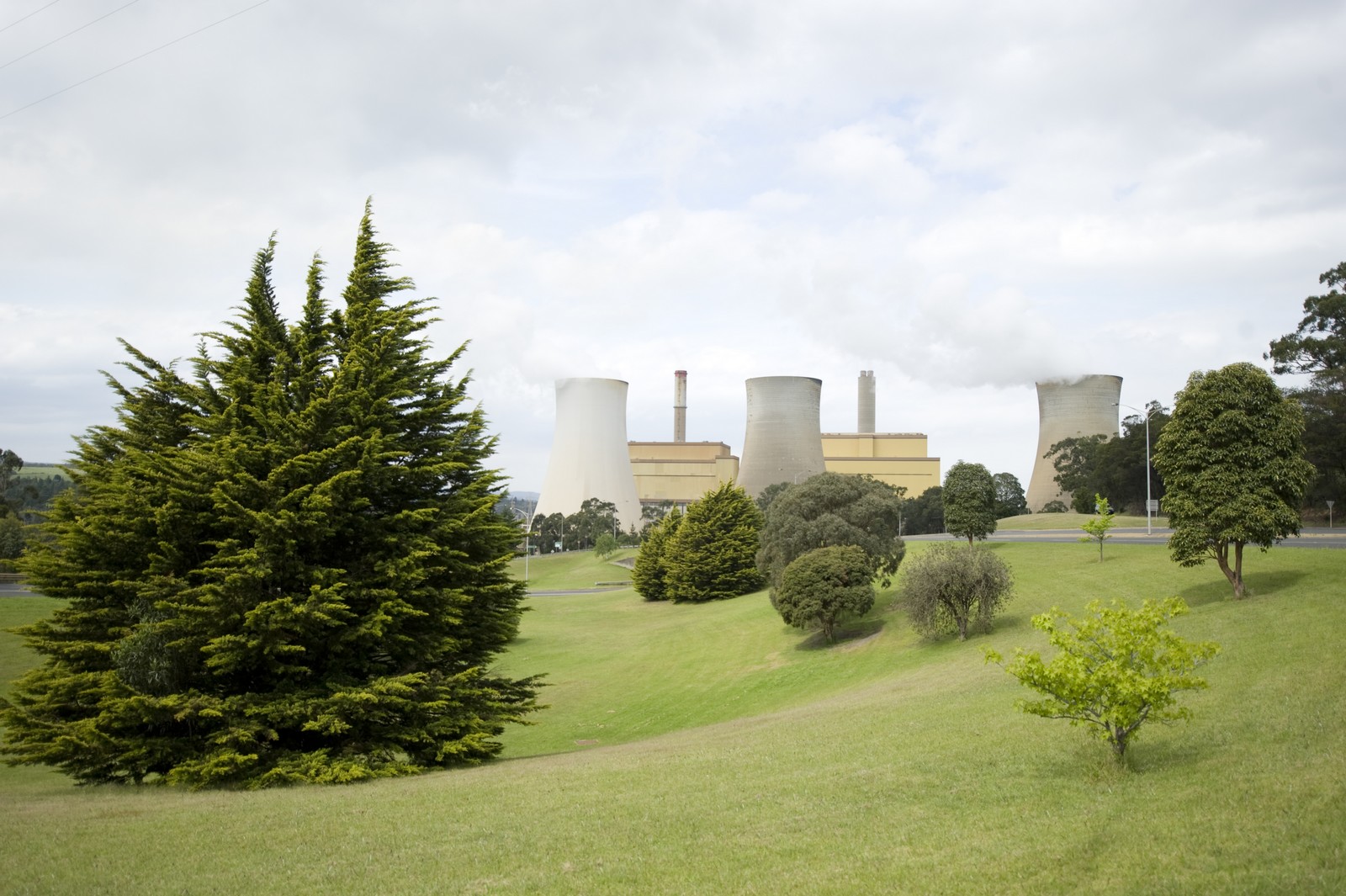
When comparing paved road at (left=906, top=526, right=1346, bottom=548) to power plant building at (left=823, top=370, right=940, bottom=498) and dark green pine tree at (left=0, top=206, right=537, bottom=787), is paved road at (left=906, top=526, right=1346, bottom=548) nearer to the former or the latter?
dark green pine tree at (left=0, top=206, right=537, bottom=787)

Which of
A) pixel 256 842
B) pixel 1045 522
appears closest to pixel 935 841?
pixel 256 842

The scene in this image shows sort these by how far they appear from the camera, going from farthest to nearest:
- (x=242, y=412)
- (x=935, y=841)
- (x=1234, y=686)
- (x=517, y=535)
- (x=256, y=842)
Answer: (x=517, y=535) < (x=242, y=412) < (x=1234, y=686) < (x=256, y=842) < (x=935, y=841)

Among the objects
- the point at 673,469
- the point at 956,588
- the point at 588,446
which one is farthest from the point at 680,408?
the point at 956,588

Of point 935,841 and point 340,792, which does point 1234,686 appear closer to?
point 935,841

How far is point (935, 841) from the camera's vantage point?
6945 mm

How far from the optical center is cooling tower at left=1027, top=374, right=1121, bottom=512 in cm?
5881

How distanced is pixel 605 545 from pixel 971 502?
30336mm

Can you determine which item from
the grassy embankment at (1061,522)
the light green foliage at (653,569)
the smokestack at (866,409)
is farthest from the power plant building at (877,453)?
the light green foliage at (653,569)

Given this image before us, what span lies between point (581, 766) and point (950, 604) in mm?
13841

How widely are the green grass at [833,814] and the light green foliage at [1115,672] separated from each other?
51 cm

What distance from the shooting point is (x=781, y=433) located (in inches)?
2451

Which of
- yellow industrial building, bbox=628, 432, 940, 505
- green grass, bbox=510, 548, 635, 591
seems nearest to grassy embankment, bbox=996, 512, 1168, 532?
green grass, bbox=510, 548, 635, 591

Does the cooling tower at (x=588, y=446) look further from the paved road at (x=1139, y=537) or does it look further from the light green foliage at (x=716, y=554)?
the paved road at (x=1139, y=537)

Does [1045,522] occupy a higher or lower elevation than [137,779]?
higher
